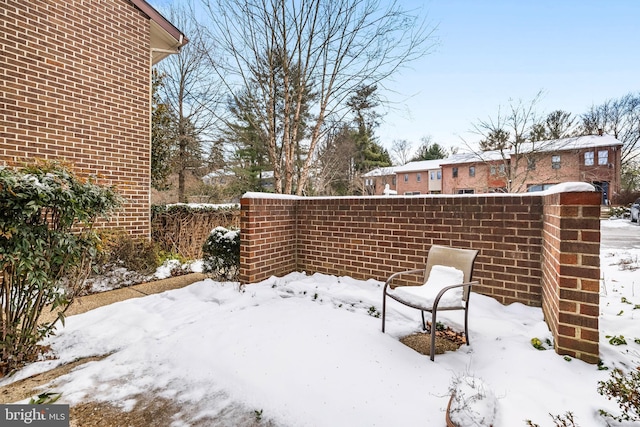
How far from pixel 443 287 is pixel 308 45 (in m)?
6.42

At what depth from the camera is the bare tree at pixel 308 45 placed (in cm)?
686

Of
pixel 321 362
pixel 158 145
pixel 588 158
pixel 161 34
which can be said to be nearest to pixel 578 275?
pixel 321 362

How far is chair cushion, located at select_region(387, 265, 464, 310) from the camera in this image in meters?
2.74

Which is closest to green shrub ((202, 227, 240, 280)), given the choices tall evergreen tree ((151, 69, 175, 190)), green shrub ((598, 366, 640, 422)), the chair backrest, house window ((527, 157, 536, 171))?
the chair backrest

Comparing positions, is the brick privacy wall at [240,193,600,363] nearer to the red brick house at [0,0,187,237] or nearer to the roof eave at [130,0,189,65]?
the red brick house at [0,0,187,237]

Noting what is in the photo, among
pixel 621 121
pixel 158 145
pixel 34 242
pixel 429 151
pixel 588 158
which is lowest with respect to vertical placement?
pixel 34 242

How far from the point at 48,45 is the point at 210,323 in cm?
509

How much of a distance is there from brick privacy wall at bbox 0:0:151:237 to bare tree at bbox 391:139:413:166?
31.0 metres

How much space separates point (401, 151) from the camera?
115 ft

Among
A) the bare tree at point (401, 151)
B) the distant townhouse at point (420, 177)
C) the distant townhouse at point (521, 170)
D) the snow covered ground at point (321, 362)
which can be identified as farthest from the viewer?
the bare tree at point (401, 151)

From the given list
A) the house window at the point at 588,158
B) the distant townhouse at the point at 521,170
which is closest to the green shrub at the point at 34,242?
the distant townhouse at the point at 521,170

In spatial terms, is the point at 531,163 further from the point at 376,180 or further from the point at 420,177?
the point at 420,177

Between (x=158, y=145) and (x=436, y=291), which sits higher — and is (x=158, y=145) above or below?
above

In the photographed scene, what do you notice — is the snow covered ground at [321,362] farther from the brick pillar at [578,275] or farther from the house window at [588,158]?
the house window at [588,158]
